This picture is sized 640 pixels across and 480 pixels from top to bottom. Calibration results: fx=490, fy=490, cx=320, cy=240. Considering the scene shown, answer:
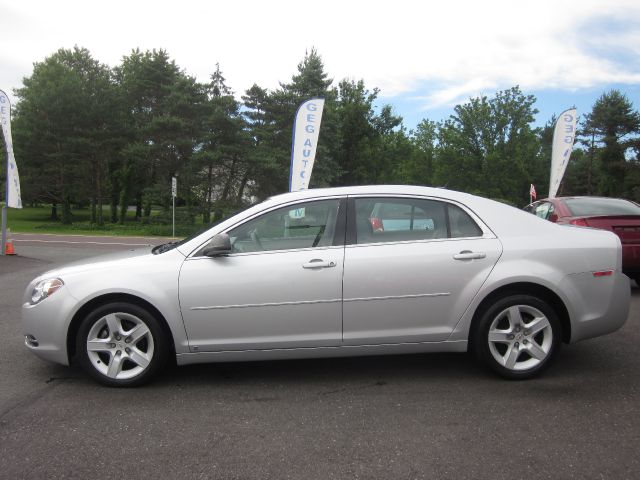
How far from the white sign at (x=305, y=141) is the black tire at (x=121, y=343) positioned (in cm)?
1081

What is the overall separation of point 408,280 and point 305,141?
11.2 metres

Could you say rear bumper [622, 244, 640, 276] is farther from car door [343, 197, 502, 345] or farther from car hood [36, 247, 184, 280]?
car hood [36, 247, 184, 280]

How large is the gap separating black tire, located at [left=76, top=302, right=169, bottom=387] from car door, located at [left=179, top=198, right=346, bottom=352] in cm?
29

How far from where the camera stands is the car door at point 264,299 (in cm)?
371

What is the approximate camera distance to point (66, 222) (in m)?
35.9

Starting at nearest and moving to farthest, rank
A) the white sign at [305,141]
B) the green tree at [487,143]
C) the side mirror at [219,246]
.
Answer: the side mirror at [219,246], the white sign at [305,141], the green tree at [487,143]

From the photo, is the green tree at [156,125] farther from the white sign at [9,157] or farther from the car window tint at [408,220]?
the car window tint at [408,220]

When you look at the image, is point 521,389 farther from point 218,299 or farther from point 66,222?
point 66,222

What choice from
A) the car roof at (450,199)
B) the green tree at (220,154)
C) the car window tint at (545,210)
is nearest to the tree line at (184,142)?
the green tree at (220,154)

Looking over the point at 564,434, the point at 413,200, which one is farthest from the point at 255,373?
the point at 564,434

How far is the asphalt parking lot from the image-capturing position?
2666 mm

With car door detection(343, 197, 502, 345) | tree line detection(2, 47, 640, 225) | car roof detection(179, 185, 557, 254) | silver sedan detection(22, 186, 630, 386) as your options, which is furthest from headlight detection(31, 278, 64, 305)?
tree line detection(2, 47, 640, 225)

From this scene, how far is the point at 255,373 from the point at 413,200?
1985 millimetres

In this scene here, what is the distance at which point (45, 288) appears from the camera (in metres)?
3.87
